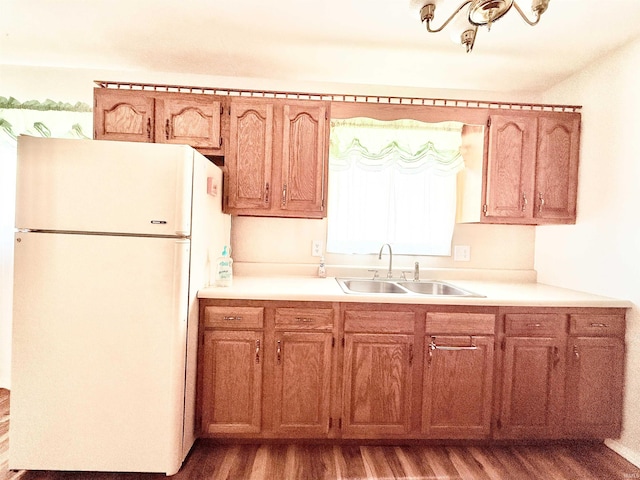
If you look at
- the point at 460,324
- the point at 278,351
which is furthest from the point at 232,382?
the point at 460,324

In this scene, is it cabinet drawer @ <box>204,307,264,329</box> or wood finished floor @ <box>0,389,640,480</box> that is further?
cabinet drawer @ <box>204,307,264,329</box>

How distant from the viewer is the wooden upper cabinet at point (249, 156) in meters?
2.22

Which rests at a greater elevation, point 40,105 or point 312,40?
point 312,40

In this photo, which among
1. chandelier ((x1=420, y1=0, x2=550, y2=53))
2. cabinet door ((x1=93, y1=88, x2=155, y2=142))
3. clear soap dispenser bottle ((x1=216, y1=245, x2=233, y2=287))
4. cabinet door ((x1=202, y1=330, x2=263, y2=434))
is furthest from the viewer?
cabinet door ((x1=93, y1=88, x2=155, y2=142))

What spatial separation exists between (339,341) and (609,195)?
1813 millimetres

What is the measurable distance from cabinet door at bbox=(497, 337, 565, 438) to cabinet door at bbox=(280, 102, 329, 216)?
1.42 m

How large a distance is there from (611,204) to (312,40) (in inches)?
79.1

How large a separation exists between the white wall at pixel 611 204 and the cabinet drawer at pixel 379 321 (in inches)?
48.0

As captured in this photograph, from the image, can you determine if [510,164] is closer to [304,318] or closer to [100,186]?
[304,318]

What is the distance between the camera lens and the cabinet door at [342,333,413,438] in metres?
1.93

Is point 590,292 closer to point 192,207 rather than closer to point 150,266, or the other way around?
point 192,207

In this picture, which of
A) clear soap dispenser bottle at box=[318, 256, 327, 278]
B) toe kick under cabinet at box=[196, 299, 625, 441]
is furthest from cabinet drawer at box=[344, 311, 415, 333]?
clear soap dispenser bottle at box=[318, 256, 327, 278]

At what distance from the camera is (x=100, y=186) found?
1.60 meters

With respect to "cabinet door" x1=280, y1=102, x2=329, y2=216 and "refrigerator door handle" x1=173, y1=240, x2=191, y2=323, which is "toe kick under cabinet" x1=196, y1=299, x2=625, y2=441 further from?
"cabinet door" x1=280, y1=102, x2=329, y2=216
